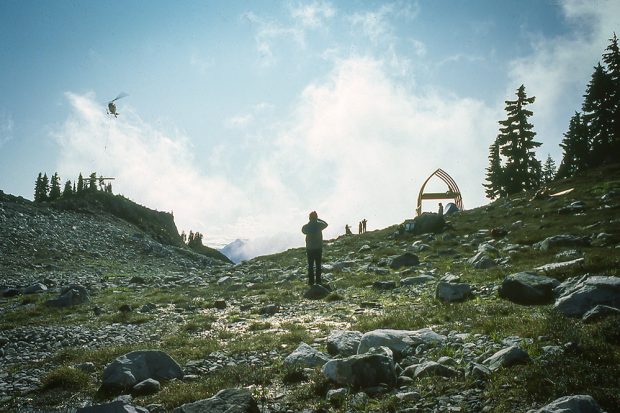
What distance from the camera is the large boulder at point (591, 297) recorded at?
263 inches

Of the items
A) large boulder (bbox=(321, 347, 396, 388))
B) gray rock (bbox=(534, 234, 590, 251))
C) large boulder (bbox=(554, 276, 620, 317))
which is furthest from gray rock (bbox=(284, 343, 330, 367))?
gray rock (bbox=(534, 234, 590, 251))

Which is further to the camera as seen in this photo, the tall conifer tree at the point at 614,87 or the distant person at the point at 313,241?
the tall conifer tree at the point at 614,87

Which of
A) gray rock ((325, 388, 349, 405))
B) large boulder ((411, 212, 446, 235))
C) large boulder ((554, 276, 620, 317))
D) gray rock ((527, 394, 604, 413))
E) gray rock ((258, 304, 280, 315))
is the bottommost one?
gray rock ((325, 388, 349, 405))

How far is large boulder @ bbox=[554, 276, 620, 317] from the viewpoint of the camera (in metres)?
6.67

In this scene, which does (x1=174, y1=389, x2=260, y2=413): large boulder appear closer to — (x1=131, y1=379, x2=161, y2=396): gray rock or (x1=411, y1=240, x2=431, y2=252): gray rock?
(x1=131, y1=379, x2=161, y2=396): gray rock

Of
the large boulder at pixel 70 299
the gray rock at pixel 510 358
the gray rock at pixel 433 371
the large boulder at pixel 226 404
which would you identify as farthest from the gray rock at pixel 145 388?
the large boulder at pixel 70 299

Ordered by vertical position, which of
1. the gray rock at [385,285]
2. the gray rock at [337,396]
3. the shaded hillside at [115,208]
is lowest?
the gray rock at [337,396]

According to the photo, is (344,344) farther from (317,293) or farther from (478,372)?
(317,293)

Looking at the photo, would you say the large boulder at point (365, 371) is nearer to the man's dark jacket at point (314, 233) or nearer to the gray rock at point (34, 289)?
the man's dark jacket at point (314, 233)

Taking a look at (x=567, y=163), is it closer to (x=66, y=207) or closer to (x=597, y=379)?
(x=597, y=379)

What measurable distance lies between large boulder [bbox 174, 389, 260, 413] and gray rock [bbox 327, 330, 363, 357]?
227 centimetres

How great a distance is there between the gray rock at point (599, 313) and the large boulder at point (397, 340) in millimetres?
2298

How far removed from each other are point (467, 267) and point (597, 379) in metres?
11.0

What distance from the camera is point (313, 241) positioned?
1641 cm
